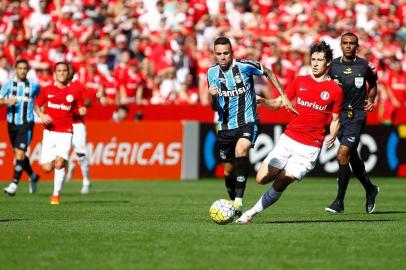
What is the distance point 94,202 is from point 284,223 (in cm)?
490

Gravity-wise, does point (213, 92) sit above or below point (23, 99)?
above

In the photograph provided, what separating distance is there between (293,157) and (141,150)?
12.4 metres

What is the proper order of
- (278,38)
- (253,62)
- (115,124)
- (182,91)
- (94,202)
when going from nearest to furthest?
(253,62), (94,202), (115,124), (182,91), (278,38)

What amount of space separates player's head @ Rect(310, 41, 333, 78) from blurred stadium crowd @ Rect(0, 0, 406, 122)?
43.6 ft

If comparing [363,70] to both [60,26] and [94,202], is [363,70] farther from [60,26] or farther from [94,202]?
[60,26]

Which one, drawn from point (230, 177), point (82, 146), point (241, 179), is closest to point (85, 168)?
point (82, 146)

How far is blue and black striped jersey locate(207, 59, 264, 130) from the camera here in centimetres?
1355

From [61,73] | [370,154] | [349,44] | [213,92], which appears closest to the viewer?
[213,92]

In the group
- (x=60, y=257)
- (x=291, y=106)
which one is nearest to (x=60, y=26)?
(x=291, y=106)

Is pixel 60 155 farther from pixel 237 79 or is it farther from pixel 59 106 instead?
pixel 237 79

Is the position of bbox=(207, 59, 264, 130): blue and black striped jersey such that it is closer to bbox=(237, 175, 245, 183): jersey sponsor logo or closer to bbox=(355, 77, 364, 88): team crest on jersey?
bbox=(237, 175, 245, 183): jersey sponsor logo

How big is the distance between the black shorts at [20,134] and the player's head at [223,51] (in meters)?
6.41

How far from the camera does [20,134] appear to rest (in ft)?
61.9

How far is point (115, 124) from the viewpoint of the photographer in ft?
78.7
